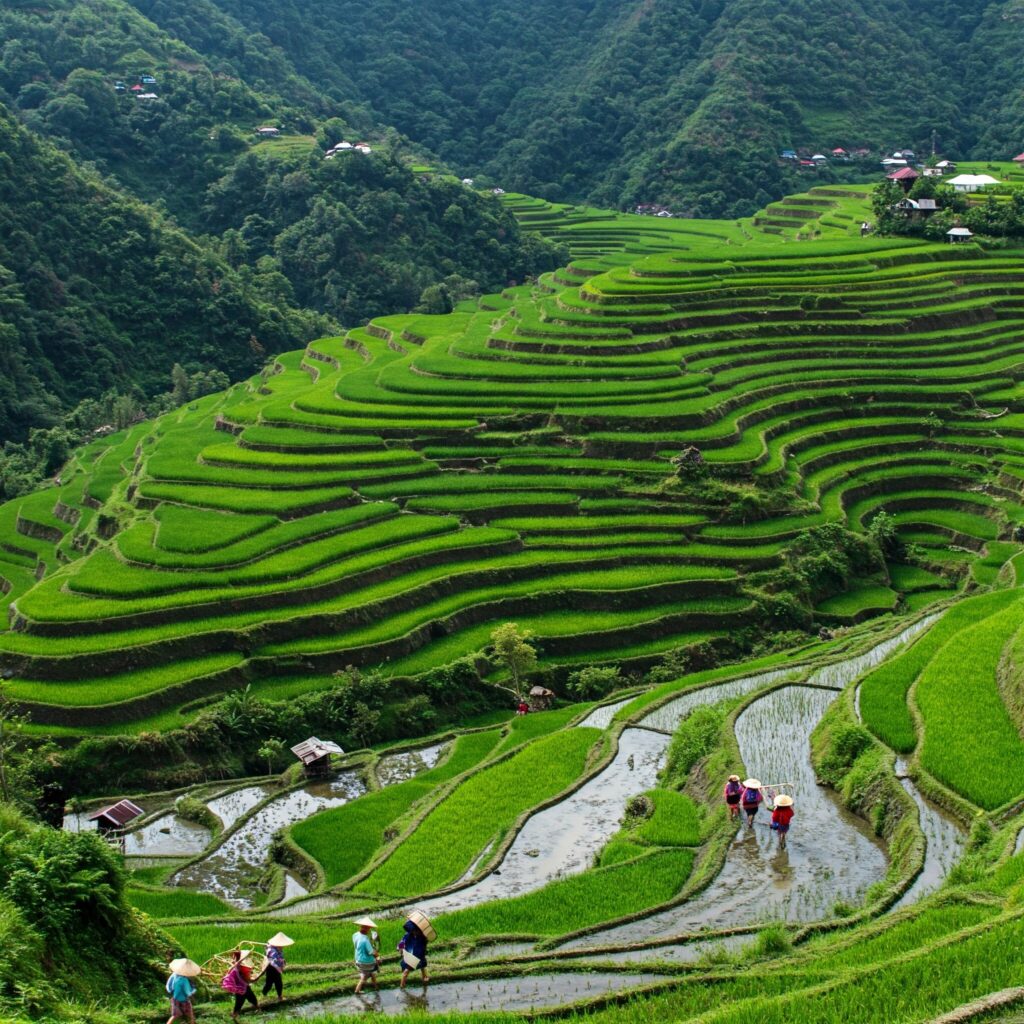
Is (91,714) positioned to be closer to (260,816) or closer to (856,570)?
(260,816)

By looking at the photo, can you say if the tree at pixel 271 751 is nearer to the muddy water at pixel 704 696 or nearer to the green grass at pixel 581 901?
→ the muddy water at pixel 704 696

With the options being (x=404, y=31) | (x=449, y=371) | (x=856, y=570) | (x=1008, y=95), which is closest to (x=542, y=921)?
(x=856, y=570)

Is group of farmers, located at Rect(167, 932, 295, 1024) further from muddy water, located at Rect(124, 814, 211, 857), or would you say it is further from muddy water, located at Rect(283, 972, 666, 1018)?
muddy water, located at Rect(124, 814, 211, 857)

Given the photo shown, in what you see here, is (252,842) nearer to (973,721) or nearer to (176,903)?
(176,903)

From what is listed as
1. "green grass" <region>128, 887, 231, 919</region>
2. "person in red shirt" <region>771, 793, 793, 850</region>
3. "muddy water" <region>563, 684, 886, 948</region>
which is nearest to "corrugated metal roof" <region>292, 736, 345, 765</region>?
"green grass" <region>128, 887, 231, 919</region>

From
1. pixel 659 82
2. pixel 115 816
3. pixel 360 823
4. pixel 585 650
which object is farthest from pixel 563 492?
pixel 659 82
